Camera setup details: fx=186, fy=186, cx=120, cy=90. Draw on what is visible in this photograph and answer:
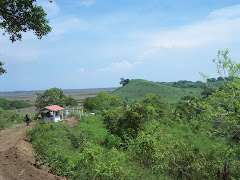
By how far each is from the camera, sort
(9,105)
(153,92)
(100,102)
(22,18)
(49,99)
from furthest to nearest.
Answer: (153,92)
(9,105)
(100,102)
(49,99)
(22,18)

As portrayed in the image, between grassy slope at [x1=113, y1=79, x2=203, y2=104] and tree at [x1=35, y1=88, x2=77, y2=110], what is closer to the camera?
tree at [x1=35, y1=88, x2=77, y2=110]

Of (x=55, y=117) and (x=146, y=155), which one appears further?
(x=55, y=117)

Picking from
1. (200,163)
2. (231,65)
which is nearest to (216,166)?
(200,163)

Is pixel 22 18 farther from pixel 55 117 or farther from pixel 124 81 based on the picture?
pixel 124 81

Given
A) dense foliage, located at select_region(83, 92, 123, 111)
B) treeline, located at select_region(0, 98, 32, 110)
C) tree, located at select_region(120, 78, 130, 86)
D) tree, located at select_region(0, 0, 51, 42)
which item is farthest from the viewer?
tree, located at select_region(120, 78, 130, 86)

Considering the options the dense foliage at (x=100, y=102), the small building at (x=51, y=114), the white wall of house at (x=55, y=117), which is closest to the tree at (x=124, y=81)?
the dense foliage at (x=100, y=102)

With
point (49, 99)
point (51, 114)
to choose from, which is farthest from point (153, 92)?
point (51, 114)

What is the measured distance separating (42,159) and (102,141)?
20.1 feet

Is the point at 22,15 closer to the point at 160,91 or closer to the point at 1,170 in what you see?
the point at 1,170

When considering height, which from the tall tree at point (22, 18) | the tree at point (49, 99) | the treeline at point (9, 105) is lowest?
the treeline at point (9, 105)

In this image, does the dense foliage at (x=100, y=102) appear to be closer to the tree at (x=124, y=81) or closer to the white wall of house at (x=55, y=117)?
the white wall of house at (x=55, y=117)

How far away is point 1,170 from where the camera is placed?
16.3 ft

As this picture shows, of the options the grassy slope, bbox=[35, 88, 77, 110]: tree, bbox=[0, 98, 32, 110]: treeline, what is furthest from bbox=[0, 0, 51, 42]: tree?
the grassy slope

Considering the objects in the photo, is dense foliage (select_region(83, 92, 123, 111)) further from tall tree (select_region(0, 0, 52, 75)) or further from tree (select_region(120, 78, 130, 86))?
tree (select_region(120, 78, 130, 86))
